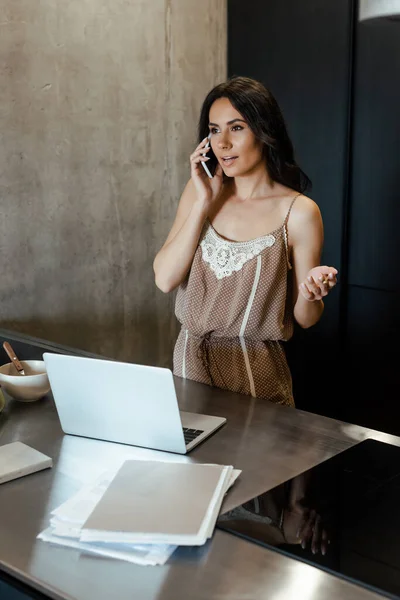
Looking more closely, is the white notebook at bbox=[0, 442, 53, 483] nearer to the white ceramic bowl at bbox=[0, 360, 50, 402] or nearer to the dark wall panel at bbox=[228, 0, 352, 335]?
the white ceramic bowl at bbox=[0, 360, 50, 402]

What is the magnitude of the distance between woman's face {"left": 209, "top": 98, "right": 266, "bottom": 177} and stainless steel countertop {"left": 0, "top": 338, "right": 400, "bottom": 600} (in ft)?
2.07

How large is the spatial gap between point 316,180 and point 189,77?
2.47 feet

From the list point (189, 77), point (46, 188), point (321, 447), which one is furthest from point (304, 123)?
point (321, 447)

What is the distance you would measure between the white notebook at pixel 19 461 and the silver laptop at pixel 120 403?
0.42ft

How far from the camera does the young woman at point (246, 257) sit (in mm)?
2086

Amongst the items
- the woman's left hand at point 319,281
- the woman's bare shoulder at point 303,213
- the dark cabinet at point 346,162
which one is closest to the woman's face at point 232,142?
the woman's bare shoulder at point 303,213

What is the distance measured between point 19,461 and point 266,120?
3.79 ft

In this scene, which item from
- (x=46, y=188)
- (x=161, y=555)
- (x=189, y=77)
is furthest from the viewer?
(x=189, y=77)

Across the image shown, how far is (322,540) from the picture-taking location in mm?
1173

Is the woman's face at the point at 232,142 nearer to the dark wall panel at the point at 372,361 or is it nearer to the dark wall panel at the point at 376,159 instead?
the dark wall panel at the point at 376,159

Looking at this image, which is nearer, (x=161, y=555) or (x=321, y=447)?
(x=161, y=555)

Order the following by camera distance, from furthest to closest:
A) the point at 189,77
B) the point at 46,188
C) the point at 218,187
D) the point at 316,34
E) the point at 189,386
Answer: the point at 189,77 → the point at 316,34 → the point at 46,188 → the point at 218,187 → the point at 189,386

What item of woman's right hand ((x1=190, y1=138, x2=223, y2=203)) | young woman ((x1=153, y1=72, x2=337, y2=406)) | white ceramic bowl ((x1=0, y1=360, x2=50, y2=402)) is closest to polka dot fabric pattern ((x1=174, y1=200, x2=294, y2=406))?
young woman ((x1=153, y1=72, x2=337, y2=406))

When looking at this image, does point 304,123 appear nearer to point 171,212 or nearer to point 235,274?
point 171,212
